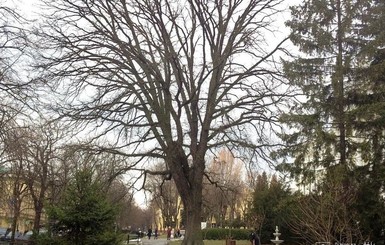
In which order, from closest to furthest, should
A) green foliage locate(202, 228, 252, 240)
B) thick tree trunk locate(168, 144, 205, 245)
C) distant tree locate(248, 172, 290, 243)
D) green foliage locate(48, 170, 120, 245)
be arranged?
1. green foliage locate(48, 170, 120, 245)
2. thick tree trunk locate(168, 144, 205, 245)
3. distant tree locate(248, 172, 290, 243)
4. green foliage locate(202, 228, 252, 240)

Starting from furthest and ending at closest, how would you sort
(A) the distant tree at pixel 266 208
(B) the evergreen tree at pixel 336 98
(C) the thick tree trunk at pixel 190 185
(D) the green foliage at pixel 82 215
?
(A) the distant tree at pixel 266 208
(B) the evergreen tree at pixel 336 98
(C) the thick tree trunk at pixel 190 185
(D) the green foliage at pixel 82 215

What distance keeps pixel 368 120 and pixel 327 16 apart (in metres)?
6.66

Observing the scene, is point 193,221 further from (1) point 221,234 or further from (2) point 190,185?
(1) point 221,234

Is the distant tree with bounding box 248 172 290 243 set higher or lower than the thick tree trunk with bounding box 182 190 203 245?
higher

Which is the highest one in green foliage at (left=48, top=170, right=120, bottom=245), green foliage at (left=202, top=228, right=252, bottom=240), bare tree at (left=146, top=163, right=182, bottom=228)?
bare tree at (left=146, top=163, right=182, bottom=228)

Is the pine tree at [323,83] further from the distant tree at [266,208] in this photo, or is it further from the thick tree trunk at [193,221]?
the distant tree at [266,208]

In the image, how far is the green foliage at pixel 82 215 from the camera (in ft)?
46.2

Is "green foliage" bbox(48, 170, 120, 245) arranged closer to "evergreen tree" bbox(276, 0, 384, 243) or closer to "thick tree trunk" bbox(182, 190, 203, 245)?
"thick tree trunk" bbox(182, 190, 203, 245)

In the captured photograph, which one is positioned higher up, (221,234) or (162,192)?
(162,192)

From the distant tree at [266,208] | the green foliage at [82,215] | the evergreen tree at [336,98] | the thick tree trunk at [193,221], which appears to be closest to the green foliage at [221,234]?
the distant tree at [266,208]

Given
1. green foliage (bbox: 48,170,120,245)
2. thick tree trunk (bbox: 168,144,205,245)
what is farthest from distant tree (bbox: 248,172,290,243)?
green foliage (bbox: 48,170,120,245)

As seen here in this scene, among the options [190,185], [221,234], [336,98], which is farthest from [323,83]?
[221,234]

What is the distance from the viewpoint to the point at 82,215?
14.0 metres

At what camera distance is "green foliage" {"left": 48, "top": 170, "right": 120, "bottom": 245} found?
1408cm
